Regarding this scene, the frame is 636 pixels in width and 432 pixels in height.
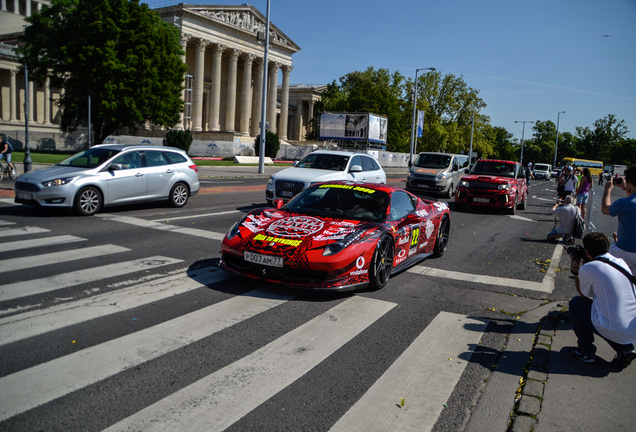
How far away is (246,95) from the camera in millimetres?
75688

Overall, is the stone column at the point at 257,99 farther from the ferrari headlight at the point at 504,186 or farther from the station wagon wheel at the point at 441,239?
the station wagon wheel at the point at 441,239

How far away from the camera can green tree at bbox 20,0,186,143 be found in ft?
136

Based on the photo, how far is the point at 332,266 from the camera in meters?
6.18

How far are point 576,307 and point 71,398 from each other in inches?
167

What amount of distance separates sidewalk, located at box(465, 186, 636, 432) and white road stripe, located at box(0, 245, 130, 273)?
6040 mm

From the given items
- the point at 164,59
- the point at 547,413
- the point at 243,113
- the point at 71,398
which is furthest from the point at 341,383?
the point at 243,113

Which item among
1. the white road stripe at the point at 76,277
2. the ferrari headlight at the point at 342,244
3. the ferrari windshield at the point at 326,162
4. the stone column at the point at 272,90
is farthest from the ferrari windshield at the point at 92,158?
the stone column at the point at 272,90

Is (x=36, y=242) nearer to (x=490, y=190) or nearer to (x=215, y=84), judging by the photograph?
(x=490, y=190)

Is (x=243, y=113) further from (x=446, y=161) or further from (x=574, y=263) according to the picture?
(x=574, y=263)

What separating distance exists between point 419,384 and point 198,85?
66601 mm

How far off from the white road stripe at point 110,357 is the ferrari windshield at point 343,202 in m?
2.05

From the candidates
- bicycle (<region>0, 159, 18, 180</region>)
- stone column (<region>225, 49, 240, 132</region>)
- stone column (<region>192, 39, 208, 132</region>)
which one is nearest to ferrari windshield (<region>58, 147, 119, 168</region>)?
bicycle (<region>0, 159, 18, 180</region>)

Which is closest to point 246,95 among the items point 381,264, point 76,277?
point 76,277

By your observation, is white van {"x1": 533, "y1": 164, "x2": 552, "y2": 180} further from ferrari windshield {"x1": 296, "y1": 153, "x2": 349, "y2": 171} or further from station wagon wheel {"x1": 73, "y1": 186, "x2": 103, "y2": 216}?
station wagon wheel {"x1": 73, "y1": 186, "x2": 103, "y2": 216}
